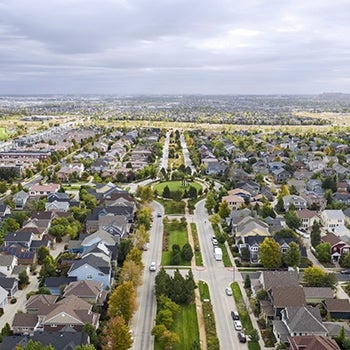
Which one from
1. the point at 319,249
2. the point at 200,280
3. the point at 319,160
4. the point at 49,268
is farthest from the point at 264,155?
the point at 49,268

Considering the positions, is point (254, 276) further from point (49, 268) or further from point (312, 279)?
point (49, 268)

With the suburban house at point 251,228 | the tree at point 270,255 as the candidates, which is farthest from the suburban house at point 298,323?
the suburban house at point 251,228

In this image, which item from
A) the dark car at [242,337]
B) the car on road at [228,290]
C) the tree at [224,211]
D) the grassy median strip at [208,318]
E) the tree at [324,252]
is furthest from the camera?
the tree at [224,211]

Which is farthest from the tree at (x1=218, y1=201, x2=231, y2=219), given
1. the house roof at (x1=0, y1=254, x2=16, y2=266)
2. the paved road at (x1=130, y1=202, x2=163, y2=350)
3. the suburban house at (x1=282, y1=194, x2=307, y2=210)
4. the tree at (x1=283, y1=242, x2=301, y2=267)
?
the house roof at (x1=0, y1=254, x2=16, y2=266)

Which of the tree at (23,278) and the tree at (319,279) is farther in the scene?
the tree at (23,278)

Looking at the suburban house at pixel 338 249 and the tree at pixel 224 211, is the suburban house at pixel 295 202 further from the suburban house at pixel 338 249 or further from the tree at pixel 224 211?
the suburban house at pixel 338 249

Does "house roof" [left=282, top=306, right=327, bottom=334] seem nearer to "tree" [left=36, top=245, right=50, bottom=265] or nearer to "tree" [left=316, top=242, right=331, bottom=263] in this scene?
"tree" [left=316, top=242, right=331, bottom=263]
